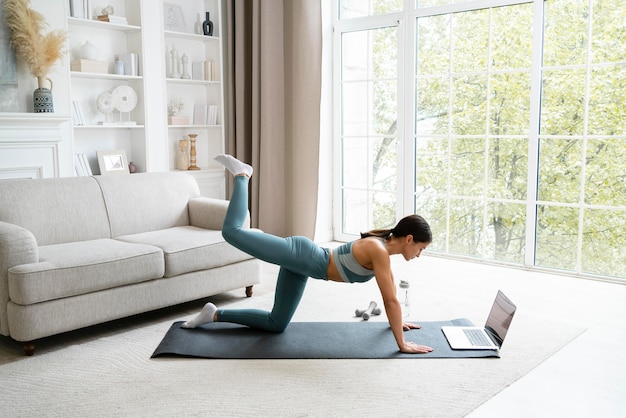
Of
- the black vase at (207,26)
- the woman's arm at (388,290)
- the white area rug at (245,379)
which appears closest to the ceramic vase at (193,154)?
the black vase at (207,26)

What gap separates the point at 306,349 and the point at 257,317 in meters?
0.36

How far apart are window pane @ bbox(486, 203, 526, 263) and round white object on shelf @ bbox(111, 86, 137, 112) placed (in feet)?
9.69

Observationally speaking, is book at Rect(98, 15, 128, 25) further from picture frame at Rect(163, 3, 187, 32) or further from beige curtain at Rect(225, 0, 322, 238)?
beige curtain at Rect(225, 0, 322, 238)

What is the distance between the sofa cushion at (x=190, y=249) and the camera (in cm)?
363

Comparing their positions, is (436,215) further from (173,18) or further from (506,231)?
(173,18)

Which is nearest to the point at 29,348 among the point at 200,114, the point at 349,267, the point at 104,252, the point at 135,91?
the point at 104,252

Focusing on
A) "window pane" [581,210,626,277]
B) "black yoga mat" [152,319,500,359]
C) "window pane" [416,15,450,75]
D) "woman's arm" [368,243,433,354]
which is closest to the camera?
"woman's arm" [368,243,433,354]

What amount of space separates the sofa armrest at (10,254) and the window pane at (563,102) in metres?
3.43

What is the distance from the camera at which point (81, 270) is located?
3225 mm

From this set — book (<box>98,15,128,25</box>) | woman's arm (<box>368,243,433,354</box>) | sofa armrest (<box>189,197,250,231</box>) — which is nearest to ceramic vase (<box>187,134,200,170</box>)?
book (<box>98,15,128,25</box>)

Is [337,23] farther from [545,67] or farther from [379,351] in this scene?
[379,351]

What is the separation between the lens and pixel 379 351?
3080 mm

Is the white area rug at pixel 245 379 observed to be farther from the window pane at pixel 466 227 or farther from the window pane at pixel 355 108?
the window pane at pixel 355 108

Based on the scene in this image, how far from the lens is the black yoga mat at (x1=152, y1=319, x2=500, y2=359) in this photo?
306 cm
